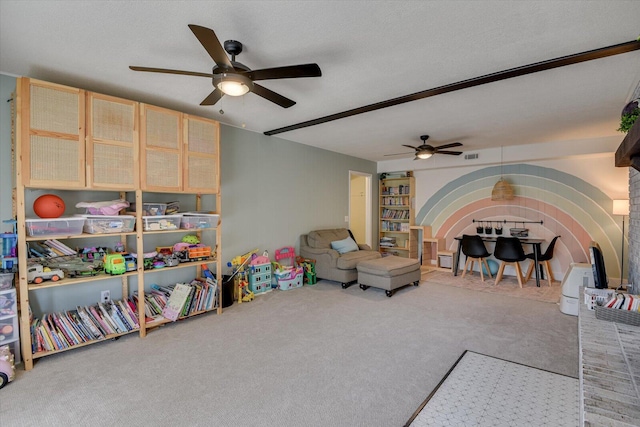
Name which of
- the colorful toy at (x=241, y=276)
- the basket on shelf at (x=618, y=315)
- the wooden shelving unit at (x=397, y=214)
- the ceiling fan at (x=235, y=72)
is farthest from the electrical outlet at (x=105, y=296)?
the wooden shelving unit at (x=397, y=214)

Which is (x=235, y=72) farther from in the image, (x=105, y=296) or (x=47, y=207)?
(x=105, y=296)

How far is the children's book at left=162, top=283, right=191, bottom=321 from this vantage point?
323 centimetres

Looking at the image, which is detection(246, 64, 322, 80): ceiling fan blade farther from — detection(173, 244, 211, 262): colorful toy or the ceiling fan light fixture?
detection(173, 244, 211, 262): colorful toy

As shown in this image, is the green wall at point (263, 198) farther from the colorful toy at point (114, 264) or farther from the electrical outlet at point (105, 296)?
the colorful toy at point (114, 264)

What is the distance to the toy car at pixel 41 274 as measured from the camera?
250 centimetres

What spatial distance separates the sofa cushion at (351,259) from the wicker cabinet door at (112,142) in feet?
10.2

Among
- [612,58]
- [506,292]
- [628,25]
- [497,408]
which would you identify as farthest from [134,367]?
[506,292]

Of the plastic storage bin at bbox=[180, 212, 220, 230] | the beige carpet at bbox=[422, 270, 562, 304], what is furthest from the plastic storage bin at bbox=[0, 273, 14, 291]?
the beige carpet at bbox=[422, 270, 562, 304]

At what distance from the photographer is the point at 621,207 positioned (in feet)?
14.3

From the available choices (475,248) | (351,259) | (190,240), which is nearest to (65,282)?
(190,240)

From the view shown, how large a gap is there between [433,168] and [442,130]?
7.23 feet

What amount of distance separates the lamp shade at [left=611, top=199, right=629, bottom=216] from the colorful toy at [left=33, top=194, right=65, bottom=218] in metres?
7.00

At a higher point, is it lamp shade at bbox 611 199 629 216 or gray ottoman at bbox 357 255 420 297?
lamp shade at bbox 611 199 629 216

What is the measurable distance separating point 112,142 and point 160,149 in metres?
0.42
